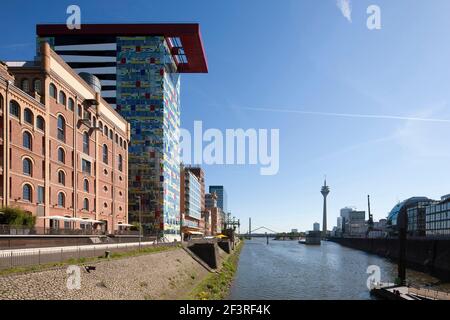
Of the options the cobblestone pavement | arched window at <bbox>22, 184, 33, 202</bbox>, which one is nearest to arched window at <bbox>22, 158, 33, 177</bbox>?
arched window at <bbox>22, 184, 33, 202</bbox>

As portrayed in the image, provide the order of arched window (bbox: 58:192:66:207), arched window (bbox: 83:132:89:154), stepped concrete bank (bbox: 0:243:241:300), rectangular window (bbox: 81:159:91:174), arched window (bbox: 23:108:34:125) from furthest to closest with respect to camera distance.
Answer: arched window (bbox: 83:132:89:154) < rectangular window (bbox: 81:159:91:174) < arched window (bbox: 58:192:66:207) < arched window (bbox: 23:108:34:125) < stepped concrete bank (bbox: 0:243:241:300)

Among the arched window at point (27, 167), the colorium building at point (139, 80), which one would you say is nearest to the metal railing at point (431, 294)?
the arched window at point (27, 167)

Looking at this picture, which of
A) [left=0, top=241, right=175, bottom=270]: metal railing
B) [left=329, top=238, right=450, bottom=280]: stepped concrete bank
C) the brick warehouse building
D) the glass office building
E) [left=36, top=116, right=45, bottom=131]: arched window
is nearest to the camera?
[left=0, top=241, right=175, bottom=270]: metal railing

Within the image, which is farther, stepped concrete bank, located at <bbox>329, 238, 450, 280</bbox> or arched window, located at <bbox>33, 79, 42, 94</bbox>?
stepped concrete bank, located at <bbox>329, 238, 450, 280</bbox>

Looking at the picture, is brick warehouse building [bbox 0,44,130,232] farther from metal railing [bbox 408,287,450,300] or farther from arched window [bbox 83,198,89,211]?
metal railing [bbox 408,287,450,300]

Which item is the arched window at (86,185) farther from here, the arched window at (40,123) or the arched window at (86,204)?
the arched window at (40,123)

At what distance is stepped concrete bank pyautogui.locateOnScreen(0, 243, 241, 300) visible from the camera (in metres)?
22.6

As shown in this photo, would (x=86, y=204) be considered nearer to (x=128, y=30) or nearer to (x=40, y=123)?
(x=40, y=123)

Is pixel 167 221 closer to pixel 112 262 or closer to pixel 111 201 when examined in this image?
pixel 111 201

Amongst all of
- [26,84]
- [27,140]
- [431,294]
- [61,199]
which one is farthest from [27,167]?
[431,294]

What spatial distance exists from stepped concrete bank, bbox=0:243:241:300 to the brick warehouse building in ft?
61.0

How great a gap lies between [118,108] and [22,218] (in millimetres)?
77674

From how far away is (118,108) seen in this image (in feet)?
401
